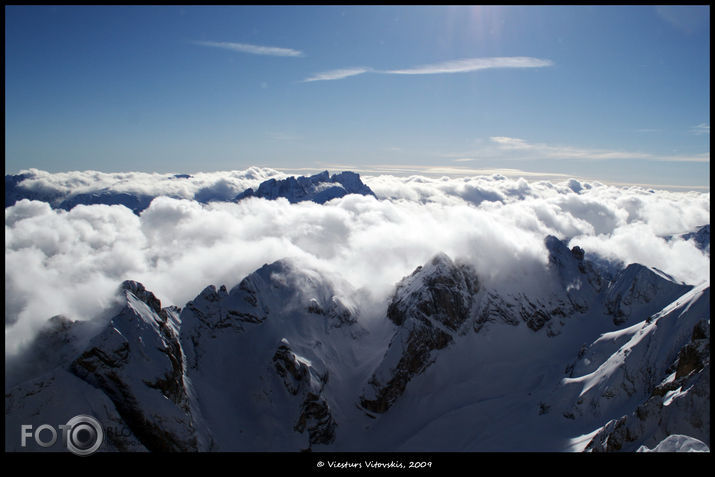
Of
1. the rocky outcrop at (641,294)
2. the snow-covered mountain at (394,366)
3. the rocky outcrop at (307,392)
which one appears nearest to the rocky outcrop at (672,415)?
the snow-covered mountain at (394,366)

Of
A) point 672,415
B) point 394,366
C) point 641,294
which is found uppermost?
point 672,415

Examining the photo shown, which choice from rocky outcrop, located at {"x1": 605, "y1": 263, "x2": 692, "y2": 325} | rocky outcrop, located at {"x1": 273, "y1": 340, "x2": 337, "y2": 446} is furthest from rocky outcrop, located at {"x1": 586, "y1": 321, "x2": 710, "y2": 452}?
rocky outcrop, located at {"x1": 605, "y1": 263, "x2": 692, "y2": 325}

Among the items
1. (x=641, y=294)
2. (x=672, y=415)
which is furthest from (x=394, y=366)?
(x=641, y=294)

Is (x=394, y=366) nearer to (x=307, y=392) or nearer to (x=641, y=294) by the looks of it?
(x=307, y=392)

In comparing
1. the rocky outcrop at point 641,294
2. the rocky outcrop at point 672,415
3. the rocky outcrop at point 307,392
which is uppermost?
Answer: the rocky outcrop at point 672,415

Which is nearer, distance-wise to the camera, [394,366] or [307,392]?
[307,392]

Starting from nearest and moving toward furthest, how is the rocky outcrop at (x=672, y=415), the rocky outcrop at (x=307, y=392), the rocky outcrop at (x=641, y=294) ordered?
the rocky outcrop at (x=672, y=415)
the rocky outcrop at (x=307, y=392)
the rocky outcrop at (x=641, y=294)

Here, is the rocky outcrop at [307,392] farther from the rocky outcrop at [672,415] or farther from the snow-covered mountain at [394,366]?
the rocky outcrop at [672,415]
